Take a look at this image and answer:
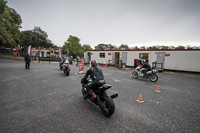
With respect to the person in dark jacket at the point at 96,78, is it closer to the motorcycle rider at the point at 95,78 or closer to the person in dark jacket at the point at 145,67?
the motorcycle rider at the point at 95,78

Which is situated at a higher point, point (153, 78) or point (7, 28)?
point (7, 28)

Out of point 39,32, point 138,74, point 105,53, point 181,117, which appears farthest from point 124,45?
point 181,117

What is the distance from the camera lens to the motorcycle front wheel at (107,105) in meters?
2.89

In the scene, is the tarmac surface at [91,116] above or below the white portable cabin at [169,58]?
below

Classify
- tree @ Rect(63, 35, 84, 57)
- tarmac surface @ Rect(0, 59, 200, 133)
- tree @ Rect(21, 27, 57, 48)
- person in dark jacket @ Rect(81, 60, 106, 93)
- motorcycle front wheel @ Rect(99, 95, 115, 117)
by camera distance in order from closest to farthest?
tarmac surface @ Rect(0, 59, 200, 133) → motorcycle front wheel @ Rect(99, 95, 115, 117) → person in dark jacket @ Rect(81, 60, 106, 93) → tree @ Rect(21, 27, 57, 48) → tree @ Rect(63, 35, 84, 57)

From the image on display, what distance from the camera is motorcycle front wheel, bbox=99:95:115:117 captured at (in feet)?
9.48

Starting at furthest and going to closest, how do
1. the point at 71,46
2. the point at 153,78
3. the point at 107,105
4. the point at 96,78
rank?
the point at 71,46
the point at 153,78
the point at 96,78
the point at 107,105

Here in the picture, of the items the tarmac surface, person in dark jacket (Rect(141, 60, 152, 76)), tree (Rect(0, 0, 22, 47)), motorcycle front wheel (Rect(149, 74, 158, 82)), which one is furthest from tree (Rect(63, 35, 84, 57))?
the tarmac surface

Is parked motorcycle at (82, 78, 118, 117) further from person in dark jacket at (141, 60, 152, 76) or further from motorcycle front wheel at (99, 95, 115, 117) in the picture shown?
person in dark jacket at (141, 60, 152, 76)

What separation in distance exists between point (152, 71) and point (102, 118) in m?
6.52

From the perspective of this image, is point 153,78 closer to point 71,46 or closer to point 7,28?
point 7,28

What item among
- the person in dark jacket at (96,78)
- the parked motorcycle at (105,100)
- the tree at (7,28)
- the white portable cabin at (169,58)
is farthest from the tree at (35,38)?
the parked motorcycle at (105,100)

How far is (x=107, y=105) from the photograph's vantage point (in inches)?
120

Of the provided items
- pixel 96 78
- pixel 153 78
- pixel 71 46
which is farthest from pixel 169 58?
pixel 71 46
